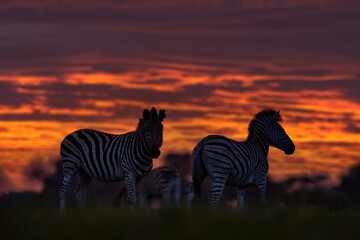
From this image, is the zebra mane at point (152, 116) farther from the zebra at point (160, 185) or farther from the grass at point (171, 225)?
the zebra at point (160, 185)

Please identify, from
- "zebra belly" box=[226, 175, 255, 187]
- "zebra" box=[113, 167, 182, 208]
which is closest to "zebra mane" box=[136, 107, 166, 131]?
"zebra belly" box=[226, 175, 255, 187]

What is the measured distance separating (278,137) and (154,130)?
4.22m

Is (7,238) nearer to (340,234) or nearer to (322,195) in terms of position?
(340,234)

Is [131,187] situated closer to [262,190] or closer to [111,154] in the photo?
[111,154]

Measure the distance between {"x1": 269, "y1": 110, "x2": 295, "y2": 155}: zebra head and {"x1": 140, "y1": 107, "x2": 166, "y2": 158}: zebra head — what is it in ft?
12.3

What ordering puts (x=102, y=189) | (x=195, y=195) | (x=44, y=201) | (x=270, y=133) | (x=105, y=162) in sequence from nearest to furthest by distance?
(x=44, y=201) < (x=195, y=195) < (x=105, y=162) < (x=270, y=133) < (x=102, y=189)

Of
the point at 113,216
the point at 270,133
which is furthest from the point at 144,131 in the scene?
the point at 113,216

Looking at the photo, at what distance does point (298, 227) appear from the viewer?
10.0 metres

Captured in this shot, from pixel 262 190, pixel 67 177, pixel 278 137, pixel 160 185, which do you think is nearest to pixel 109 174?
pixel 67 177

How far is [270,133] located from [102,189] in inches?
1258

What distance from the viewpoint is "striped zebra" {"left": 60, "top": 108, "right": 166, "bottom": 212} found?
15.2m

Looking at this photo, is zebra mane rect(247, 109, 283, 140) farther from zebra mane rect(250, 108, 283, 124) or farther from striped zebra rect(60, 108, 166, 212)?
striped zebra rect(60, 108, 166, 212)

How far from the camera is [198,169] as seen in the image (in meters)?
15.5

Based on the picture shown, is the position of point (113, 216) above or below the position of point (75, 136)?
below
